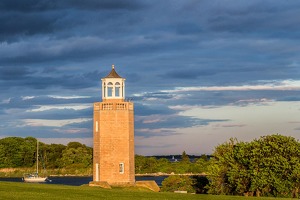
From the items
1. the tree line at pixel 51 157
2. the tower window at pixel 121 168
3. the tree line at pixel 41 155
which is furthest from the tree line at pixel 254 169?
the tree line at pixel 41 155

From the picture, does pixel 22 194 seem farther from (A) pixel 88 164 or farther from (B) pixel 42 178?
(A) pixel 88 164

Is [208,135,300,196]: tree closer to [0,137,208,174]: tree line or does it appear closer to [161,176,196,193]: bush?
[161,176,196,193]: bush

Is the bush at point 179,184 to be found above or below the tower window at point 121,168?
below

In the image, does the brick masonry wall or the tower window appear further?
the tower window

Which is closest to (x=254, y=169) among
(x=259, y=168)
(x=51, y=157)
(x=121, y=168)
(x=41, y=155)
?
(x=259, y=168)

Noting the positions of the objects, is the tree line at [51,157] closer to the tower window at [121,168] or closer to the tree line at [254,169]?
the tower window at [121,168]

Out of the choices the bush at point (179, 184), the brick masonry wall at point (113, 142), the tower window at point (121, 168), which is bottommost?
the bush at point (179, 184)

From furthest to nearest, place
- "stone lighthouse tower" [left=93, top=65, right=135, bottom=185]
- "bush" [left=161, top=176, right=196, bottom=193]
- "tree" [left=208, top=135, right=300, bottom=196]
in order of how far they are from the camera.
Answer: "stone lighthouse tower" [left=93, top=65, right=135, bottom=185]
"bush" [left=161, top=176, right=196, bottom=193]
"tree" [left=208, top=135, right=300, bottom=196]

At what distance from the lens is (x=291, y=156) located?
37.4 metres

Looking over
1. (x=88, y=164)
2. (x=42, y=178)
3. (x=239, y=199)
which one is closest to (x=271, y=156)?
(x=239, y=199)

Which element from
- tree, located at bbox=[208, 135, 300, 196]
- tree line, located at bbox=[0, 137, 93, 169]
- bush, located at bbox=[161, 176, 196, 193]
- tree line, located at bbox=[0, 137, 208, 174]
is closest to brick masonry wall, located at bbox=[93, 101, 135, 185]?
bush, located at bbox=[161, 176, 196, 193]

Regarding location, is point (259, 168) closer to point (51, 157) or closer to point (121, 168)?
point (121, 168)

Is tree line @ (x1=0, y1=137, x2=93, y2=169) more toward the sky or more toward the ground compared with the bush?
more toward the sky

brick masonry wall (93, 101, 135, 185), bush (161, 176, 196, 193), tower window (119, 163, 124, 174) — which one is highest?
brick masonry wall (93, 101, 135, 185)
